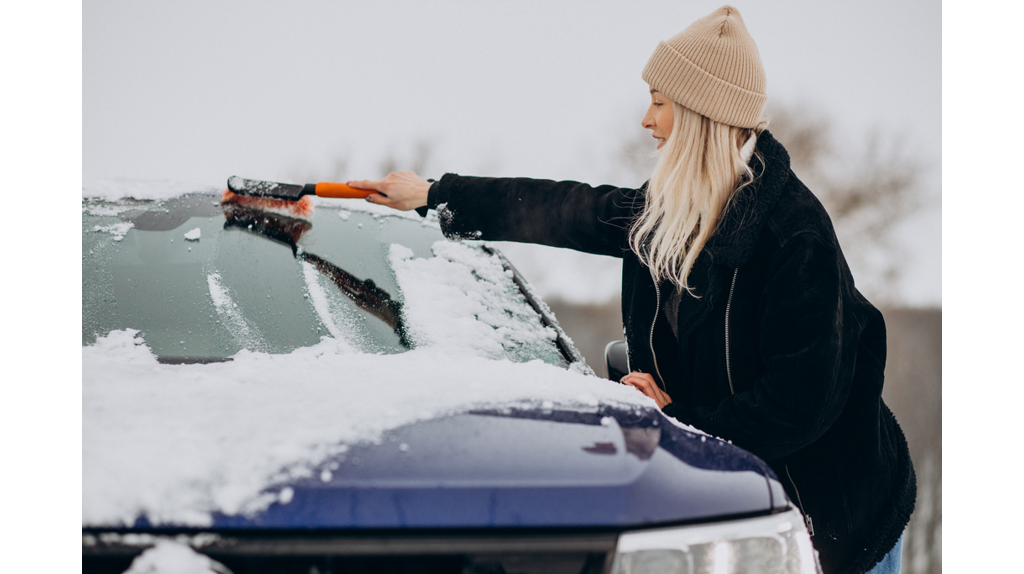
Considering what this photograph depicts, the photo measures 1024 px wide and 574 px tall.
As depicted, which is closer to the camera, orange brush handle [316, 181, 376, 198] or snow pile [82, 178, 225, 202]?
snow pile [82, 178, 225, 202]

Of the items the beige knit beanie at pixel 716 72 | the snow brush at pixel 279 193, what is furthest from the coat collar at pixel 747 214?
the snow brush at pixel 279 193

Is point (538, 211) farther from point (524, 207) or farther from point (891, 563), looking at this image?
point (891, 563)

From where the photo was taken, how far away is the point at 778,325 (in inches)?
51.6

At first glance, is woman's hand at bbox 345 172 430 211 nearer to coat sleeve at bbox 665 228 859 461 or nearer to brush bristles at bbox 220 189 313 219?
brush bristles at bbox 220 189 313 219

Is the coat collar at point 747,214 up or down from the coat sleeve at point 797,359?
up

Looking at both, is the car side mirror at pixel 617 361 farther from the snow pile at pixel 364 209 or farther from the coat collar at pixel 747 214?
the snow pile at pixel 364 209

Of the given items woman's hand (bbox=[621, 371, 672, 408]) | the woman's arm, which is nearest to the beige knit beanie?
the woman's arm

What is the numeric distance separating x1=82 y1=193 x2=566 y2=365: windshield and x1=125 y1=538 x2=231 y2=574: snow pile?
0.69 meters

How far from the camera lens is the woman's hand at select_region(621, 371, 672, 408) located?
150 centimetres

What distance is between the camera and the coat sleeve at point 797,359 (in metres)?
1.28

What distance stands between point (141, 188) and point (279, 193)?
44 cm

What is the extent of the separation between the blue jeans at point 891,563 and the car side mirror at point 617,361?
74 cm

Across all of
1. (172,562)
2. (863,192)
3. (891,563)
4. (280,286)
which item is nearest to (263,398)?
(172,562)

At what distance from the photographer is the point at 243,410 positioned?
97cm
